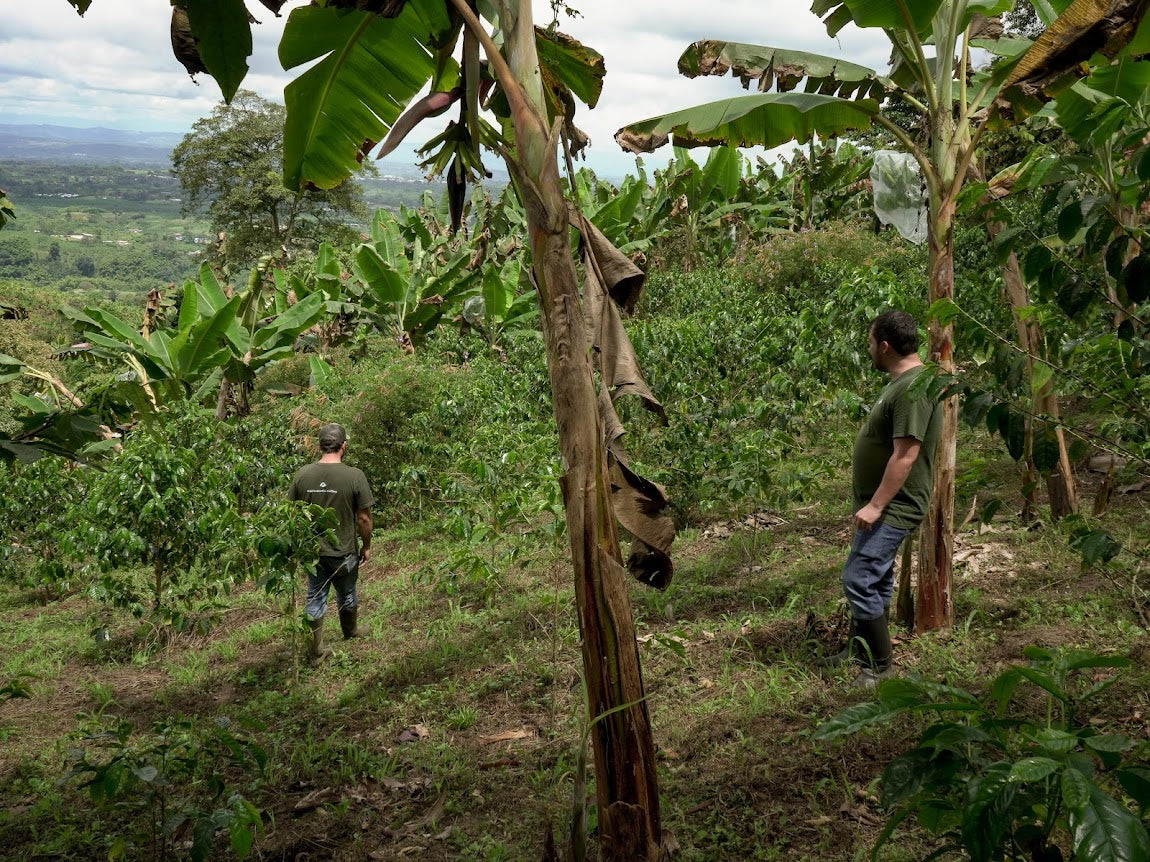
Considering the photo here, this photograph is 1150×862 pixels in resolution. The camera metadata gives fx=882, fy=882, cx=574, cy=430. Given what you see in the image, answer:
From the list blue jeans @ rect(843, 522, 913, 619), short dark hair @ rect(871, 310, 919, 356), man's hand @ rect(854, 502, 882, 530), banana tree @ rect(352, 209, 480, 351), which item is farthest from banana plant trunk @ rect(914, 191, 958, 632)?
banana tree @ rect(352, 209, 480, 351)

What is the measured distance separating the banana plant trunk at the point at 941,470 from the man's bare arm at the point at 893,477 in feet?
1.59

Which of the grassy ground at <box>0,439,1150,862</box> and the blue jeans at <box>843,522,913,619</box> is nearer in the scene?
the grassy ground at <box>0,439,1150,862</box>

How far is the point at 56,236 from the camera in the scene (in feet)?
335

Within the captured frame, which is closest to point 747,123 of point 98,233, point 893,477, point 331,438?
point 893,477

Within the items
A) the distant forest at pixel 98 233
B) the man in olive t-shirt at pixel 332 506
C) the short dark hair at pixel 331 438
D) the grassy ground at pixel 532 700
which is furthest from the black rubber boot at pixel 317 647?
the distant forest at pixel 98 233

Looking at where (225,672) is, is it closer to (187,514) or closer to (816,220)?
(187,514)

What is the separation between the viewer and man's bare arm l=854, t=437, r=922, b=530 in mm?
3957

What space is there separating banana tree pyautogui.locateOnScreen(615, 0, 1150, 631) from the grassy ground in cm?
86

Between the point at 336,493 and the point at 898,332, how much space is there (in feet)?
12.1

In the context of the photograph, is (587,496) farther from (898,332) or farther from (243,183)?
(243,183)

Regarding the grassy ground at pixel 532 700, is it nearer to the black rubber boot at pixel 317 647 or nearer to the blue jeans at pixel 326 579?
the black rubber boot at pixel 317 647

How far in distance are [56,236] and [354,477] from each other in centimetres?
11486

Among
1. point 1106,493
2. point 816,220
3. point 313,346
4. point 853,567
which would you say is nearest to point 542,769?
point 853,567

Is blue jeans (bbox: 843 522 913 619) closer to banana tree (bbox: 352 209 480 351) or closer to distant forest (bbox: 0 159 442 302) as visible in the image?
banana tree (bbox: 352 209 480 351)
